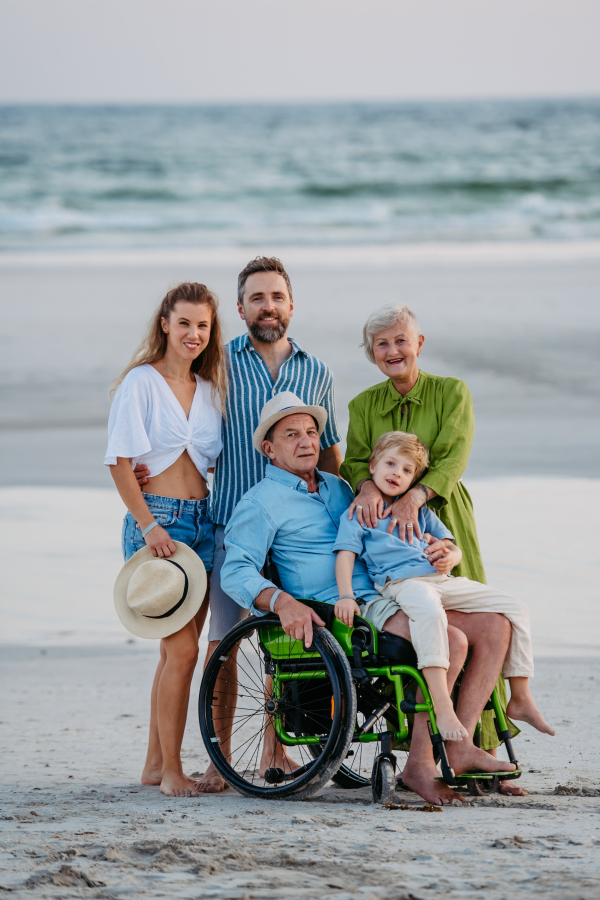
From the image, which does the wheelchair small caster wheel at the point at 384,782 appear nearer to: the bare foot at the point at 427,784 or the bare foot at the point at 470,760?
the bare foot at the point at 427,784

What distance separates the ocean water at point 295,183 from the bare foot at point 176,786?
1819 centimetres

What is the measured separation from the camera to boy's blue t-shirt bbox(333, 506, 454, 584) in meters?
3.38

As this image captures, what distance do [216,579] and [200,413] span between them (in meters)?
0.58

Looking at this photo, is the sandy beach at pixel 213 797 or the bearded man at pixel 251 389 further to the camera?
the bearded man at pixel 251 389

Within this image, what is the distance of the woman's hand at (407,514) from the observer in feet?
11.2

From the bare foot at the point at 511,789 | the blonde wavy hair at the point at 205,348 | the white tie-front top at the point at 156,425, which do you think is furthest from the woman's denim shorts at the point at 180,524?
the bare foot at the point at 511,789

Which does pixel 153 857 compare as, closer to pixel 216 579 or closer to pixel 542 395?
pixel 216 579

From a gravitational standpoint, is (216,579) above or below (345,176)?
below

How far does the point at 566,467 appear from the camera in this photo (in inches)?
305

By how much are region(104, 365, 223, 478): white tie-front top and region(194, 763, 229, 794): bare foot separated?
1026mm

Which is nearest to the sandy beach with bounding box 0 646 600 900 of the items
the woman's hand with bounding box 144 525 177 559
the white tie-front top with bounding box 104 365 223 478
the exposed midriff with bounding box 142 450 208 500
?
the woman's hand with bounding box 144 525 177 559

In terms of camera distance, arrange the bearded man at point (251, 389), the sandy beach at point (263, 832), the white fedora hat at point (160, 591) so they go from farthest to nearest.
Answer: the bearded man at point (251, 389) < the white fedora hat at point (160, 591) < the sandy beach at point (263, 832)

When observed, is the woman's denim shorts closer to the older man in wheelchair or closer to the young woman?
the young woman

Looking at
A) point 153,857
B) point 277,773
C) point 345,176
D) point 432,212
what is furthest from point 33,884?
point 345,176
